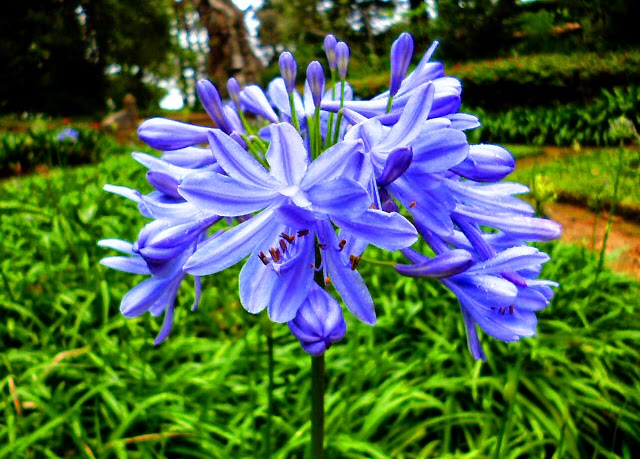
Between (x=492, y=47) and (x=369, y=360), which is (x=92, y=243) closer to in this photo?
(x=369, y=360)

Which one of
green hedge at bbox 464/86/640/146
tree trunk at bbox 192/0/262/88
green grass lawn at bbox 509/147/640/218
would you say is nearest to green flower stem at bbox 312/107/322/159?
green grass lawn at bbox 509/147/640/218

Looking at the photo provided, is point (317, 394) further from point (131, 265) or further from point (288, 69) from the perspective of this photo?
point (288, 69)

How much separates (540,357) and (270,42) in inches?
1115

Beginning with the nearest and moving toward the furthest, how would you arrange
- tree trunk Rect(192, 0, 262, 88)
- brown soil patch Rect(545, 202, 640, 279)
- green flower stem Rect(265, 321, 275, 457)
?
green flower stem Rect(265, 321, 275, 457) → brown soil patch Rect(545, 202, 640, 279) → tree trunk Rect(192, 0, 262, 88)

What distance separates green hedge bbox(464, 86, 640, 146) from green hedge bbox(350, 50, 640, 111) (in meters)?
0.37

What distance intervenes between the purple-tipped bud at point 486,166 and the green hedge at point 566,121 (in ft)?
23.6

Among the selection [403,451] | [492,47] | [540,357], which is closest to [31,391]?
[403,451]

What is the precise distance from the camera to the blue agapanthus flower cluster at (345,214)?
2.91 ft

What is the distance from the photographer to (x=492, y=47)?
15586 mm

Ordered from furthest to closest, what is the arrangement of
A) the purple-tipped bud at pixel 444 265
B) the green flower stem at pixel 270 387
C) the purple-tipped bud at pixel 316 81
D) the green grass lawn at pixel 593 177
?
the green grass lawn at pixel 593 177
the green flower stem at pixel 270 387
the purple-tipped bud at pixel 316 81
the purple-tipped bud at pixel 444 265

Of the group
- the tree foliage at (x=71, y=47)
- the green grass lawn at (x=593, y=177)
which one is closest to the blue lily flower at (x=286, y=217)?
the green grass lawn at (x=593, y=177)

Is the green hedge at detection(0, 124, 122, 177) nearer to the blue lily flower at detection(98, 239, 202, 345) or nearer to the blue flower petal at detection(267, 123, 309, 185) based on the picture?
the blue lily flower at detection(98, 239, 202, 345)

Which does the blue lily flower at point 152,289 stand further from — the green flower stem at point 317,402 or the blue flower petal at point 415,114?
the blue flower petal at point 415,114

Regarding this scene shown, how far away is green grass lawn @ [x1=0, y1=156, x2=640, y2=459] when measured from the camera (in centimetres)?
214
